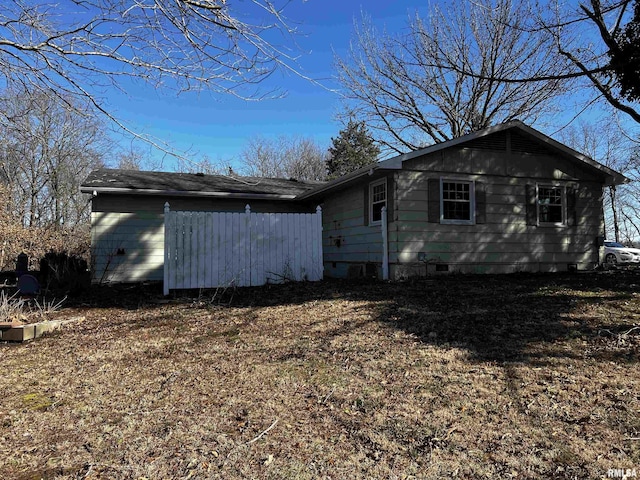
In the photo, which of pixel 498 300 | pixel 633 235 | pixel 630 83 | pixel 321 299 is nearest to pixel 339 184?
pixel 321 299

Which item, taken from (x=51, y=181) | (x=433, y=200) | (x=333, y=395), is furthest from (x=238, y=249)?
(x=51, y=181)

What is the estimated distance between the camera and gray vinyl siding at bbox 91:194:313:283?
11.2m

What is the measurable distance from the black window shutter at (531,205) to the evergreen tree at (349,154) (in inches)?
772

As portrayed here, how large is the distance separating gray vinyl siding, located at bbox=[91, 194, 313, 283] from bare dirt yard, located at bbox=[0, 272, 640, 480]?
5.90m

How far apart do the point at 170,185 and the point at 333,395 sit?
10315mm

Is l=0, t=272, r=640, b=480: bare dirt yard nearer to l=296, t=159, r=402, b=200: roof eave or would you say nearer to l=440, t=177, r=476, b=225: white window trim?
l=440, t=177, r=476, b=225: white window trim

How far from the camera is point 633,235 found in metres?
42.1

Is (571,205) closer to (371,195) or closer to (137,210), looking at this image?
(371,195)

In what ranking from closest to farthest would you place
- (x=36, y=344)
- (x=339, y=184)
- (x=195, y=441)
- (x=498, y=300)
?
1. (x=195, y=441)
2. (x=36, y=344)
3. (x=498, y=300)
4. (x=339, y=184)

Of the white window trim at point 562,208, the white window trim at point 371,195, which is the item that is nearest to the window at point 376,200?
the white window trim at point 371,195

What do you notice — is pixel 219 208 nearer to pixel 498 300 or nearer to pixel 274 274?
pixel 274 274

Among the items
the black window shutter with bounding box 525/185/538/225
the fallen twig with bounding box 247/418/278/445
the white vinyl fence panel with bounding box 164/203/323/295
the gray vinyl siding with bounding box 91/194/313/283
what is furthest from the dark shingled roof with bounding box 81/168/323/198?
the fallen twig with bounding box 247/418/278/445

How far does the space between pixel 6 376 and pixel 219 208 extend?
30.0 feet

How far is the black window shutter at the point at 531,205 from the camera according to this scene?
10602 millimetres
